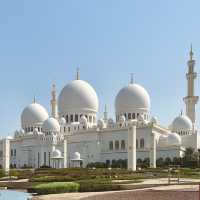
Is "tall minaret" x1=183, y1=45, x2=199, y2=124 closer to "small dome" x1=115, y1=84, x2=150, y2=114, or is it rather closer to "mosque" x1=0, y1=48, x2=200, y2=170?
"mosque" x1=0, y1=48, x2=200, y2=170

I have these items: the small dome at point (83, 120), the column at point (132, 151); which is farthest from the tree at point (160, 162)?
the small dome at point (83, 120)

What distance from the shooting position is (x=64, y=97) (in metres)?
72.6

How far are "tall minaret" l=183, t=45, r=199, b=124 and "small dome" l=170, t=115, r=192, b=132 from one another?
496cm

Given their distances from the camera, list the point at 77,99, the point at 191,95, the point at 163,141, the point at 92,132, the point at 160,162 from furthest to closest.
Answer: the point at 77,99
the point at 191,95
the point at 92,132
the point at 163,141
the point at 160,162

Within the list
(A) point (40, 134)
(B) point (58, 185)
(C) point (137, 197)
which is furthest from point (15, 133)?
(C) point (137, 197)

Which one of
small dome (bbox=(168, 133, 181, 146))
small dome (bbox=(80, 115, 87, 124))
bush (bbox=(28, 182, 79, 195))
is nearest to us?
bush (bbox=(28, 182, 79, 195))

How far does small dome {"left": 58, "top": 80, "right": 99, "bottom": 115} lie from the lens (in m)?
71.6

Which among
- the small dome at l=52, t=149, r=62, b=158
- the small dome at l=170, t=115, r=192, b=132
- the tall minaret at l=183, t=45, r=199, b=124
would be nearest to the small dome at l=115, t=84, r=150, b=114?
the tall minaret at l=183, t=45, r=199, b=124

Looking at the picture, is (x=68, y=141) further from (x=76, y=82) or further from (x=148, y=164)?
(x=148, y=164)

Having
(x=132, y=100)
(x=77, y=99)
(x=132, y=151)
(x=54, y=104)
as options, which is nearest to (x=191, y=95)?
(x=132, y=100)

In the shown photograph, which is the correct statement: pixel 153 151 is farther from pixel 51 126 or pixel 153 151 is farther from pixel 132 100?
pixel 51 126

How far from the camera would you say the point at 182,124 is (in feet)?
205

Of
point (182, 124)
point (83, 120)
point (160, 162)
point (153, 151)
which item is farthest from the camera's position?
point (83, 120)

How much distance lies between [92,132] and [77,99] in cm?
818
